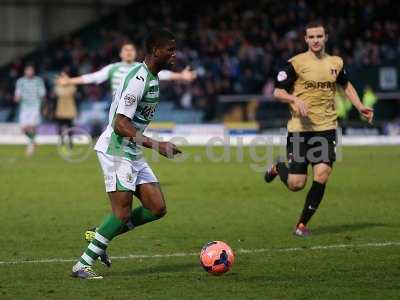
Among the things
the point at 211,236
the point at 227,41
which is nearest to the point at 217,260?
the point at 211,236

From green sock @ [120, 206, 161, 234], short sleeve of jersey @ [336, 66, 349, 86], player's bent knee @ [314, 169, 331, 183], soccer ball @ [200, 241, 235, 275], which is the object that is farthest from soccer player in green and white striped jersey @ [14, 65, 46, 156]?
soccer ball @ [200, 241, 235, 275]

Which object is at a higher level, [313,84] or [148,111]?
[313,84]

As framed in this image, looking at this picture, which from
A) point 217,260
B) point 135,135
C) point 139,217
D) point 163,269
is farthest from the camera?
point 163,269

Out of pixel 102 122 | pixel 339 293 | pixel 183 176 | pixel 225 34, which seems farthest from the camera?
pixel 225 34

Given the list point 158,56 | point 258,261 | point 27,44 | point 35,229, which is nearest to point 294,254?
point 258,261

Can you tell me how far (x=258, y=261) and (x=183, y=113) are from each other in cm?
2360

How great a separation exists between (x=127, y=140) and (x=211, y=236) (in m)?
3.17

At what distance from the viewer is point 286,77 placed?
466 inches

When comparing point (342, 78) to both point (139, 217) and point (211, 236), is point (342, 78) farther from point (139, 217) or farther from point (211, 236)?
point (139, 217)

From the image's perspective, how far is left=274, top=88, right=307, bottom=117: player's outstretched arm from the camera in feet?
36.9

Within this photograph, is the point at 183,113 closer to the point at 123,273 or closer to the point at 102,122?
the point at 102,122

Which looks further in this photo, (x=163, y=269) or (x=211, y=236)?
(x=211, y=236)

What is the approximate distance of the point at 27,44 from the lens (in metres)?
43.5

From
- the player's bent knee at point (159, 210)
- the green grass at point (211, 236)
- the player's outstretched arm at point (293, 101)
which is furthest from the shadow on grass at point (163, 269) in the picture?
the player's outstretched arm at point (293, 101)
